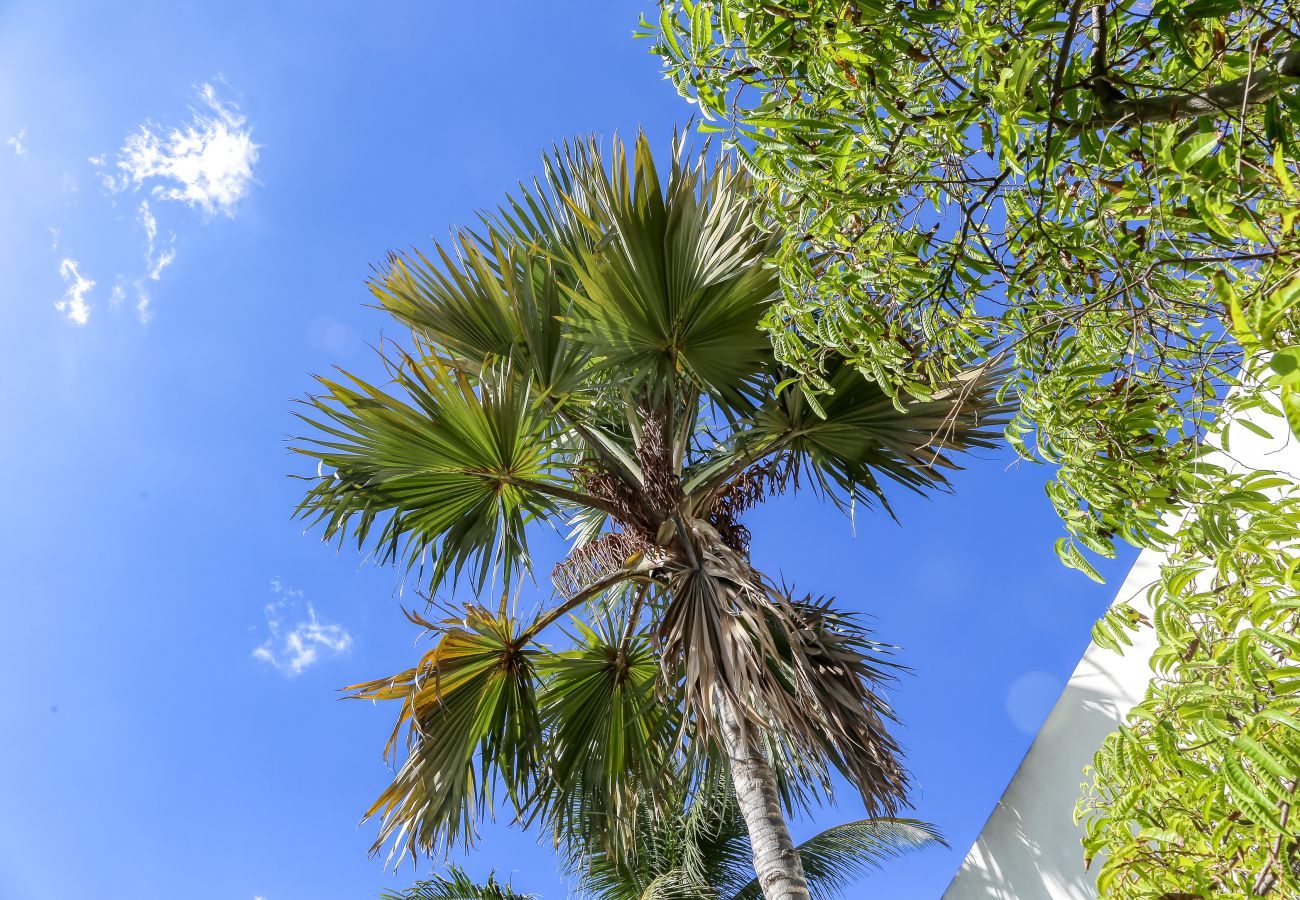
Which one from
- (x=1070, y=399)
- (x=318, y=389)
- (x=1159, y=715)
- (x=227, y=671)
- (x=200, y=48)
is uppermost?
(x=200, y=48)

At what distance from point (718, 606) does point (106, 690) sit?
74.8 feet

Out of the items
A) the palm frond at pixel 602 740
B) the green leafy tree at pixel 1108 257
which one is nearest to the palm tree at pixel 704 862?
the palm frond at pixel 602 740

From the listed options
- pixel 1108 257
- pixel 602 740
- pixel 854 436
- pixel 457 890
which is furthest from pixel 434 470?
pixel 457 890

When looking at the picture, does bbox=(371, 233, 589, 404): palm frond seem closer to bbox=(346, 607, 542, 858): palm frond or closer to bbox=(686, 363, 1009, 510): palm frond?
bbox=(686, 363, 1009, 510): palm frond

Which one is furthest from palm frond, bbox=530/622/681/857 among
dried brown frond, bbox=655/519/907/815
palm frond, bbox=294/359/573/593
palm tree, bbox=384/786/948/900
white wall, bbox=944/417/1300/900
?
palm tree, bbox=384/786/948/900

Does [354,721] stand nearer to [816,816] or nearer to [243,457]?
[243,457]

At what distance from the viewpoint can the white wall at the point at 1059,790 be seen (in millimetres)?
3279

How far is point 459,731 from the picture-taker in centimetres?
352

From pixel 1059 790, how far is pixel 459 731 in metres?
2.58

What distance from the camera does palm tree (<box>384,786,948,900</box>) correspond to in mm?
6328

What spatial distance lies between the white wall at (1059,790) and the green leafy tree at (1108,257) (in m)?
1.98

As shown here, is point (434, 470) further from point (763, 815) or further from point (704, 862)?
point (704, 862)

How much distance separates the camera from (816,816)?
4.17 m

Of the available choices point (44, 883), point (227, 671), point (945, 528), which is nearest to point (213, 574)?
point (227, 671)
